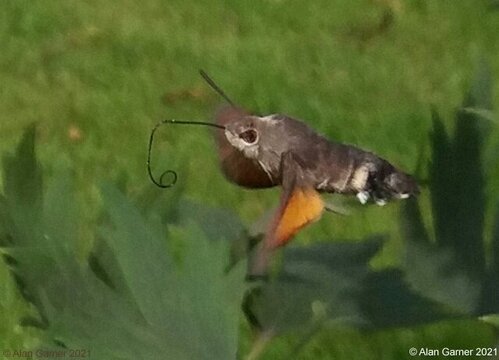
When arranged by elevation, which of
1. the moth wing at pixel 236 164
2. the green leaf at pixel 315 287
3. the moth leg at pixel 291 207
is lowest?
the green leaf at pixel 315 287

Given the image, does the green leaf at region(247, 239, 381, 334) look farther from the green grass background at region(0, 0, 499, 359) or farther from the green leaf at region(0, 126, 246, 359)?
the green grass background at region(0, 0, 499, 359)

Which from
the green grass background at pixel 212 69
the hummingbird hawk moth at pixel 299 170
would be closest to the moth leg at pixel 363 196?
the hummingbird hawk moth at pixel 299 170

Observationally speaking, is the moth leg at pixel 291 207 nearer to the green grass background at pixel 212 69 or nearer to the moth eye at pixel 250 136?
the moth eye at pixel 250 136

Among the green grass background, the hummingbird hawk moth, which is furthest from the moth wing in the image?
the green grass background

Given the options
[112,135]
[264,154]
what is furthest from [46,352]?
[112,135]

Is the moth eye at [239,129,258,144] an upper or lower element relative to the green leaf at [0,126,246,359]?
upper

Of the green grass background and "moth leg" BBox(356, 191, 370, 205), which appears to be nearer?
"moth leg" BBox(356, 191, 370, 205)

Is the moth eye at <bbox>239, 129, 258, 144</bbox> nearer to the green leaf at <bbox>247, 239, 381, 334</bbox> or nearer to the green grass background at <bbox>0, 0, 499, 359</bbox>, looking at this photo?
the green leaf at <bbox>247, 239, 381, 334</bbox>

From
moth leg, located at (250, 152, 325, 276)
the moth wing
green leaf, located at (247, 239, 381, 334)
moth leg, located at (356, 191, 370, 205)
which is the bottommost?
green leaf, located at (247, 239, 381, 334)
